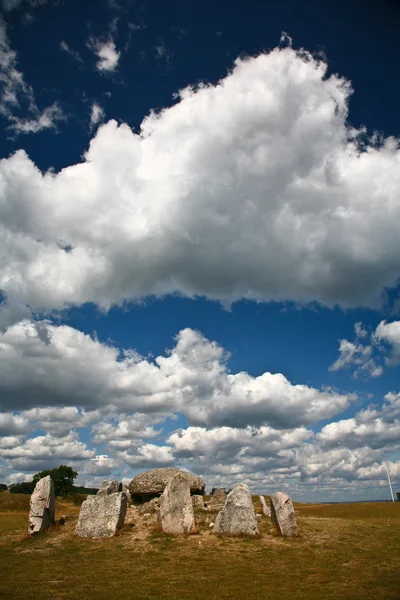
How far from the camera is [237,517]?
25.2 metres

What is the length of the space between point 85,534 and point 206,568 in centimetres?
953

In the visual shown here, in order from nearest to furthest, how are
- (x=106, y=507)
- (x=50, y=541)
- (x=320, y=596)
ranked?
(x=320, y=596) < (x=50, y=541) < (x=106, y=507)

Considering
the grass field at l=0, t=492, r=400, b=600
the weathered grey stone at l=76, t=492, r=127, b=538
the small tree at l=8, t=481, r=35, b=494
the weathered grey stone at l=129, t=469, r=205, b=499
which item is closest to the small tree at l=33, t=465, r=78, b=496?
the small tree at l=8, t=481, r=35, b=494

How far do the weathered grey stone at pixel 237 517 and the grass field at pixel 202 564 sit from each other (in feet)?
2.49

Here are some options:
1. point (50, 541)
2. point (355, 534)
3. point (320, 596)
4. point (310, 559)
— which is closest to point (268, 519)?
point (355, 534)

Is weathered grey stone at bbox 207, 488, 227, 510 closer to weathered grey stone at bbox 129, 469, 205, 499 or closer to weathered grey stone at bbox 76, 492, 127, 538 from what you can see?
weathered grey stone at bbox 129, 469, 205, 499

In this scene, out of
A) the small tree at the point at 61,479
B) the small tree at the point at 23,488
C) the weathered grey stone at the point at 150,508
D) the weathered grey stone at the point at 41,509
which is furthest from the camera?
the small tree at the point at 23,488

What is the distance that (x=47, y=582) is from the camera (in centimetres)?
1606

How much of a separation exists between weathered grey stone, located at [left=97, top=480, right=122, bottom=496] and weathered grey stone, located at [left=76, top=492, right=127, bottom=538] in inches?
282

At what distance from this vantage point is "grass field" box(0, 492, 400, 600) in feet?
48.9

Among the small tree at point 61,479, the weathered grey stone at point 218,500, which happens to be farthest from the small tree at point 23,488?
the weathered grey stone at point 218,500

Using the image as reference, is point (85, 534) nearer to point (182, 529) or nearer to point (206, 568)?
point (182, 529)

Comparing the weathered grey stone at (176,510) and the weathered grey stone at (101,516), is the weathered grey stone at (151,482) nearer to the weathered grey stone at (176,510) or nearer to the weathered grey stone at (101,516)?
the weathered grey stone at (176,510)

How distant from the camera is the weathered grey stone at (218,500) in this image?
114 ft
